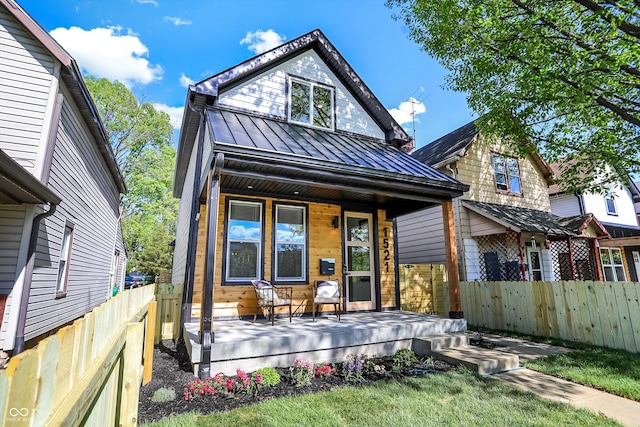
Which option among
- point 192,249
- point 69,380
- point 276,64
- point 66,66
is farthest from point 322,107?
point 69,380

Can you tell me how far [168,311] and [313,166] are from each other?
435 centimetres

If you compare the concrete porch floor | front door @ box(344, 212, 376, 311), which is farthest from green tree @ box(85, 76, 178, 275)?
the concrete porch floor

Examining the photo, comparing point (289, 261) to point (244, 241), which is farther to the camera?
point (289, 261)

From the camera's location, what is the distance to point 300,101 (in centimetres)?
811

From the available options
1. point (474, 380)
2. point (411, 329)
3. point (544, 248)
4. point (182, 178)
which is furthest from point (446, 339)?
point (182, 178)

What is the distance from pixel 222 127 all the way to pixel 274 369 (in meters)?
3.95

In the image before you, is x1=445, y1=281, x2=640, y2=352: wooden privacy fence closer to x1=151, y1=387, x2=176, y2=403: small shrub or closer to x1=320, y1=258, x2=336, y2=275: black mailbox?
x1=320, y1=258, x2=336, y2=275: black mailbox

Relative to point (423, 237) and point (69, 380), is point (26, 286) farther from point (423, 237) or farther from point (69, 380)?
point (423, 237)

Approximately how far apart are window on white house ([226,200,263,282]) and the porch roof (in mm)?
404

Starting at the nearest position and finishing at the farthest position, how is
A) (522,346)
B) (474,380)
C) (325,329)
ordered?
(474,380) → (325,329) → (522,346)

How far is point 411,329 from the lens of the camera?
5.55 m

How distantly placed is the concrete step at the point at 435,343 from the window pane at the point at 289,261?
285cm

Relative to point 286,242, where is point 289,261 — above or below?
below

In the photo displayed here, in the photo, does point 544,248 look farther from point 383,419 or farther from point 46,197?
point 46,197
